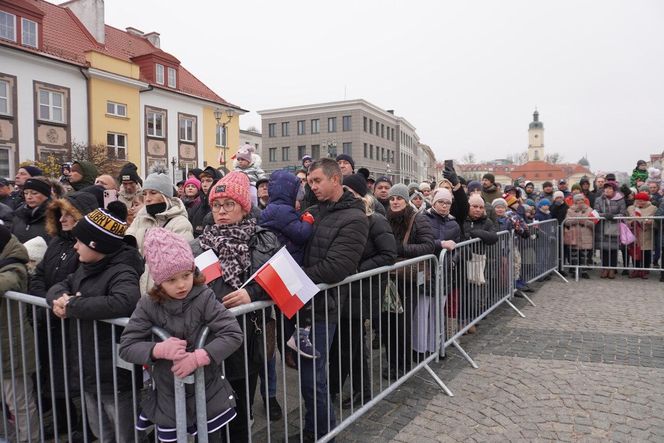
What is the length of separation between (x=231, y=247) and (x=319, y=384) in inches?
47.5

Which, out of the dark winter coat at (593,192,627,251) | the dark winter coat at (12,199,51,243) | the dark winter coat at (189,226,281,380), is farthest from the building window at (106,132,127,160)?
the dark winter coat at (189,226,281,380)

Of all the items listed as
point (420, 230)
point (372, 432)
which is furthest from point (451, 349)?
point (372, 432)

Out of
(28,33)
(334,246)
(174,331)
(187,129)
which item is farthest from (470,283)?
(187,129)

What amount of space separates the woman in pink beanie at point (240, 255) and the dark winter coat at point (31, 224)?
→ 2291mm

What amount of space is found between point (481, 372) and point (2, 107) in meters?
25.9

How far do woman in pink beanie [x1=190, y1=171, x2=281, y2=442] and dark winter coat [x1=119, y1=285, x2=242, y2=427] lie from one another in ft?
1.15

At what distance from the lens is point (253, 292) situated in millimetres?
→ 2896

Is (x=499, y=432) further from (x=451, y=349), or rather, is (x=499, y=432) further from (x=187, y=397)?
(x=187, y=397)

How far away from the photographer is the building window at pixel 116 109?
28.1m

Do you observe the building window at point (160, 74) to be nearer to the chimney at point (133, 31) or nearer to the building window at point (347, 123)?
the chimney at point (133, 31)

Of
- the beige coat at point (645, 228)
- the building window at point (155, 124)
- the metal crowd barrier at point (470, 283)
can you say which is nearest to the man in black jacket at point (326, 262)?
the metal crowd barrier at point (470, 283)

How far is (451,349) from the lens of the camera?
5590 mm

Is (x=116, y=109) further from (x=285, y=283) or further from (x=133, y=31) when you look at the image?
(x=285, y=283)

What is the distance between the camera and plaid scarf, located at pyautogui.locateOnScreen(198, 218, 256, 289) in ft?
9.81
